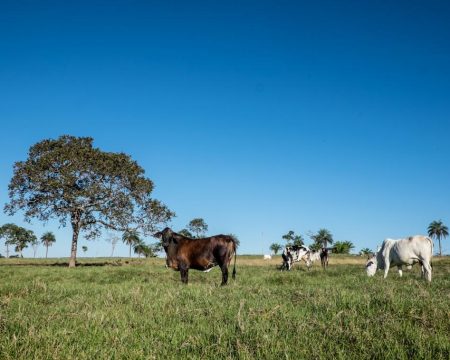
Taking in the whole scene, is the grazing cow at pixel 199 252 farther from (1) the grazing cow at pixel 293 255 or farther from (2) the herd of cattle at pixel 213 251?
(1) the grazing cow at pixel 293 255

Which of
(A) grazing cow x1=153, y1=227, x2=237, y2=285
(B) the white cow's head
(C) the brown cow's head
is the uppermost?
(C) the brown cow's head

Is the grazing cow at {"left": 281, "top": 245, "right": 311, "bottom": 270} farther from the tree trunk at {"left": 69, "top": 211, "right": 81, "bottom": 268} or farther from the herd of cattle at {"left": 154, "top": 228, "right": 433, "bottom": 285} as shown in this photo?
the tree trunk at {"left": 69, "top": 211, "right": 81, "bottom": 268}

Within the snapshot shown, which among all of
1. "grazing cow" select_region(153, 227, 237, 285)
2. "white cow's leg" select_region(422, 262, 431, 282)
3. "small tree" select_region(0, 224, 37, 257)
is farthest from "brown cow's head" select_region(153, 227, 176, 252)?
"small tree" select_region(0, 224, 37, 257)

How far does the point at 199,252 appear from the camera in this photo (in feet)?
46.4

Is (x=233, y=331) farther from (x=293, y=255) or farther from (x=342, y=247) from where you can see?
(x=342, y=247)


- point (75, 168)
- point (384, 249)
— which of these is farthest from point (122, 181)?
point (384, 249)

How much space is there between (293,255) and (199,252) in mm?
19515

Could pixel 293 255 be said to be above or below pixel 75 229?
below

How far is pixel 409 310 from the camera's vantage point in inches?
223

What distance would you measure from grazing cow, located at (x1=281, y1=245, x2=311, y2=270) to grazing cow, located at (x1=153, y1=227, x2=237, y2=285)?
17.3 meters

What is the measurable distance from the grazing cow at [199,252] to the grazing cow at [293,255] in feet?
56.6

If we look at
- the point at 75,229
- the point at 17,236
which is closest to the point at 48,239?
the point at 17,236

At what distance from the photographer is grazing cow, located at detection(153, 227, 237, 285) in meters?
13.9

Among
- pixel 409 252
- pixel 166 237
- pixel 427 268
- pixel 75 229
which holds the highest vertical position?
pixel 75 229
